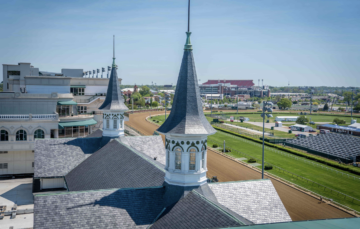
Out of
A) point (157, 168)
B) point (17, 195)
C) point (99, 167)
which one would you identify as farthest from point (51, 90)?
point (157, 168)

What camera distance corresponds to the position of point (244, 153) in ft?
180

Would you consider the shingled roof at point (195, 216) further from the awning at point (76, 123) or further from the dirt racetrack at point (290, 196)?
the awning at point (76, 123)

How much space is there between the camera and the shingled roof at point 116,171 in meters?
19.8

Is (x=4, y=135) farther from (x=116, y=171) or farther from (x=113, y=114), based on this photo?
(x=116, y=171)

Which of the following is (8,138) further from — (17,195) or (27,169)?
(17,195)

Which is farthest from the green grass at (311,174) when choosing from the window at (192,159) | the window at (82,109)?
the window at (82,109)

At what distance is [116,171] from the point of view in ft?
74.0

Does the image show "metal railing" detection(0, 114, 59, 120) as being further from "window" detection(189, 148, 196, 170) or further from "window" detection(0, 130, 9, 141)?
"window" detection(189, 148, 196, 170)

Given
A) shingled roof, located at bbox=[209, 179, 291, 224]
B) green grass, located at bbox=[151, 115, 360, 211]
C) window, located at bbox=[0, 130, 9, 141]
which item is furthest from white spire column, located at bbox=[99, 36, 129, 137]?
green grass, located at bbox=[151, 115, 360, 211]

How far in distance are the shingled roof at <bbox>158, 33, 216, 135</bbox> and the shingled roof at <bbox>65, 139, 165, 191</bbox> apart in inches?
165

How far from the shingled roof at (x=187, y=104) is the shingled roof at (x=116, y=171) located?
4.18 metres

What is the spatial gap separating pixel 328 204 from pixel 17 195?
108 feet

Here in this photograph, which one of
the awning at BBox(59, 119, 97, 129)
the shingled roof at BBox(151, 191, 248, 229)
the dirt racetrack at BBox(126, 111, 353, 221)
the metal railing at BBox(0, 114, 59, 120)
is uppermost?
the metal railing at BBox(0, 114, 59, 120)

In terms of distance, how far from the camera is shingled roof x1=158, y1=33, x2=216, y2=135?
1633 centimetres
